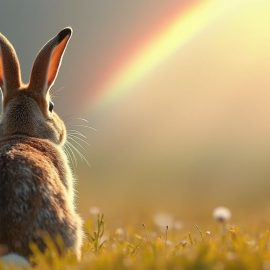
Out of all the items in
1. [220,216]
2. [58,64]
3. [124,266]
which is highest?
[58,64]

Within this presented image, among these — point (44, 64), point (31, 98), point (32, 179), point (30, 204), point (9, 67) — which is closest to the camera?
point (30, 204)

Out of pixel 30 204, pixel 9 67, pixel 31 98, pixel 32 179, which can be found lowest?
pixel 30 204

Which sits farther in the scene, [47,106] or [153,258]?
[47,106]

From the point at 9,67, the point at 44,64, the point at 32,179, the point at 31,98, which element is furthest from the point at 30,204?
the point at 9,67

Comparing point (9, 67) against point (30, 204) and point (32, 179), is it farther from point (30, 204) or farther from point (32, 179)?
point (30, 204)

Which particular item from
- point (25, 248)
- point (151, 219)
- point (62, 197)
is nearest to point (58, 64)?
point (151, 219)

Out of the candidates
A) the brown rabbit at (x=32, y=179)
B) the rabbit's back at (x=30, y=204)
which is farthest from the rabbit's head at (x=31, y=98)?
the rabbit's back at (x=30, y=204)

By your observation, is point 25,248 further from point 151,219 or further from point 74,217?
point 151,219
